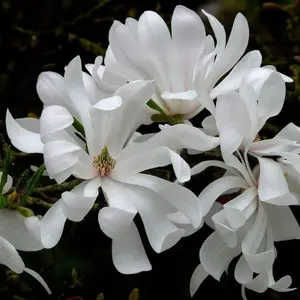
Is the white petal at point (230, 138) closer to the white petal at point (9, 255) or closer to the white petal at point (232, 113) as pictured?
the white petal at point (232, 113)

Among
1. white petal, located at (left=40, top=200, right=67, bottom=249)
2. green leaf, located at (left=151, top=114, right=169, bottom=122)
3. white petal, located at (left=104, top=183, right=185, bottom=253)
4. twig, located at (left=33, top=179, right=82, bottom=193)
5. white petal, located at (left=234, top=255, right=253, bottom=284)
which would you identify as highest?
green leaf, located at (left=151, top=114, right=169, bottom=122)

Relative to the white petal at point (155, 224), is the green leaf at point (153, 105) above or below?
above

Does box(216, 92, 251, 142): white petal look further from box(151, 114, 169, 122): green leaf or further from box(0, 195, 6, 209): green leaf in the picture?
box(0, 195, 6, 209): green leaf

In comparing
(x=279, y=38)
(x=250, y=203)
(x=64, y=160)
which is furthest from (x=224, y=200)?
(x=279, y=38)

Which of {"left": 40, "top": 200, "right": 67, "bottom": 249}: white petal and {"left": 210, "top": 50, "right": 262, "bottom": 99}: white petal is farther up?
{"left": 210, "top": 50, "right": 262, "bottom": 99}: white petal

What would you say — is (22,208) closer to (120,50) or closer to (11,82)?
(120,50)

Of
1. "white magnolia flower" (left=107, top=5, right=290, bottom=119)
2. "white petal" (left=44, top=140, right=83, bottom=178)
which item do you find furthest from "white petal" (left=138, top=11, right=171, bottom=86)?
"white petal" (left=44, top=140, right=83, bottom=178)

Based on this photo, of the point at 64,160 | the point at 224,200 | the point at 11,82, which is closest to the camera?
the point at 64,160

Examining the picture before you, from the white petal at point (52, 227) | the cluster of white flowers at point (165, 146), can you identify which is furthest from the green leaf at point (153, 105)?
the white petal at point (52, 227)
